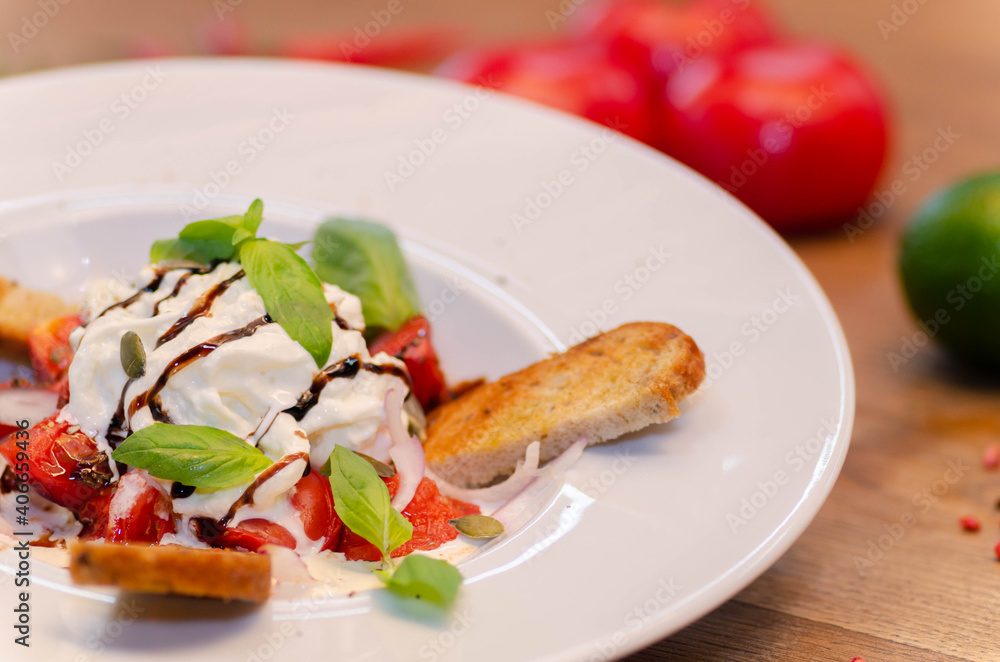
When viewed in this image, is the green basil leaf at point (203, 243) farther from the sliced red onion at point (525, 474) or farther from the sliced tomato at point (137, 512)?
the sliced red onion at point (525, 474)

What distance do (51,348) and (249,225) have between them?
Answer: 63 cm

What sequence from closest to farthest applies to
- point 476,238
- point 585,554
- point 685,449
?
point 585,554 < point 685,449 < point 476,238

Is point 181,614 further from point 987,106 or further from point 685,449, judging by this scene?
point 987,106

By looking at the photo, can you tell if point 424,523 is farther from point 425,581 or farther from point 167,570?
point 167,570

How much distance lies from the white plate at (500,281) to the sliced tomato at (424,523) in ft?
0.58

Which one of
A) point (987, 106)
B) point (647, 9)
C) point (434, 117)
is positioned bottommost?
point (987, 106)

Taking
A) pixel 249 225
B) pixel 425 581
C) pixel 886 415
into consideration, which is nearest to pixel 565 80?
pixel 886 415

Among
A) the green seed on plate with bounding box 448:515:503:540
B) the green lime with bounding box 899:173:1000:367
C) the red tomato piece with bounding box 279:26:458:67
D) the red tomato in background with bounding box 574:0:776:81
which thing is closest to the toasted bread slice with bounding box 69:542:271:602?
the green seed on plate with bounding box 448:515:503:540

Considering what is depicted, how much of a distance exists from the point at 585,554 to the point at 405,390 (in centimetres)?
65

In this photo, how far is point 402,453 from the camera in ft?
6.36

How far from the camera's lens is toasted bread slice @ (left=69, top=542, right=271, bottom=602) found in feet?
4.32

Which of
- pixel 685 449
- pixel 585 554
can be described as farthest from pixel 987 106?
pixel 585 554

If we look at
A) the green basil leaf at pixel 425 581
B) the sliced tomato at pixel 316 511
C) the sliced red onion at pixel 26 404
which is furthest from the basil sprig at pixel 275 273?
the green basil leaf at pixel 425 581

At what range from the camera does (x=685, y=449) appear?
184 centimetres
